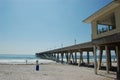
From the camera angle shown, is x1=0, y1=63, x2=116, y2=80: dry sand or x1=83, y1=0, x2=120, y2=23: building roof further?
x1=0, y1=63, x2=116, y2=80: dry sand

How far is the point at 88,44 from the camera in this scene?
85.6 feet

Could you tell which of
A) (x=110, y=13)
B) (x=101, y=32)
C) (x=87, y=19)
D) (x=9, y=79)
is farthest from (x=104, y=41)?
(x=9, y=79)

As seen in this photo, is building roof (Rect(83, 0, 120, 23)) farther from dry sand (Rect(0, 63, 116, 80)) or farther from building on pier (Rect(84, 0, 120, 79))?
dry sand (Rect(0, 63, 116, 80))

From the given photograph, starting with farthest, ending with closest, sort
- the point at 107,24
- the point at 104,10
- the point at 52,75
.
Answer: the point at 107,24 < the point at 52,75 < the point at 104,10

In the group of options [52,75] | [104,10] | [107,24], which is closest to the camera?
[104,10]

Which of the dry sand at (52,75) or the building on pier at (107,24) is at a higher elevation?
the building on pier at (107,24)

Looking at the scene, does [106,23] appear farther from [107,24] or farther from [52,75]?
[52,75]

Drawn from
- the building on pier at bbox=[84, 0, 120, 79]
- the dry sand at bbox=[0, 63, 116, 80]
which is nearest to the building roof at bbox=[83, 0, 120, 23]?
the building on pier at bbox=[84, 0, 120, 79]

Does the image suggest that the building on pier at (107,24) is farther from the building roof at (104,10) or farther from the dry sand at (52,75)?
the dry sand at (52,75)

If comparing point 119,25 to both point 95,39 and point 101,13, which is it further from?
point 95,39

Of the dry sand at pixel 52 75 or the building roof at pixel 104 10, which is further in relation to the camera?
the dry sand at pixel 52 75

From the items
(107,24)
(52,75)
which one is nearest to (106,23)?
(107,24)

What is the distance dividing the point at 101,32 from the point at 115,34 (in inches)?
111

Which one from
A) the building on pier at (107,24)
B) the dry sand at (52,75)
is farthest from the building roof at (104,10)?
the dry sand at (52,75)
